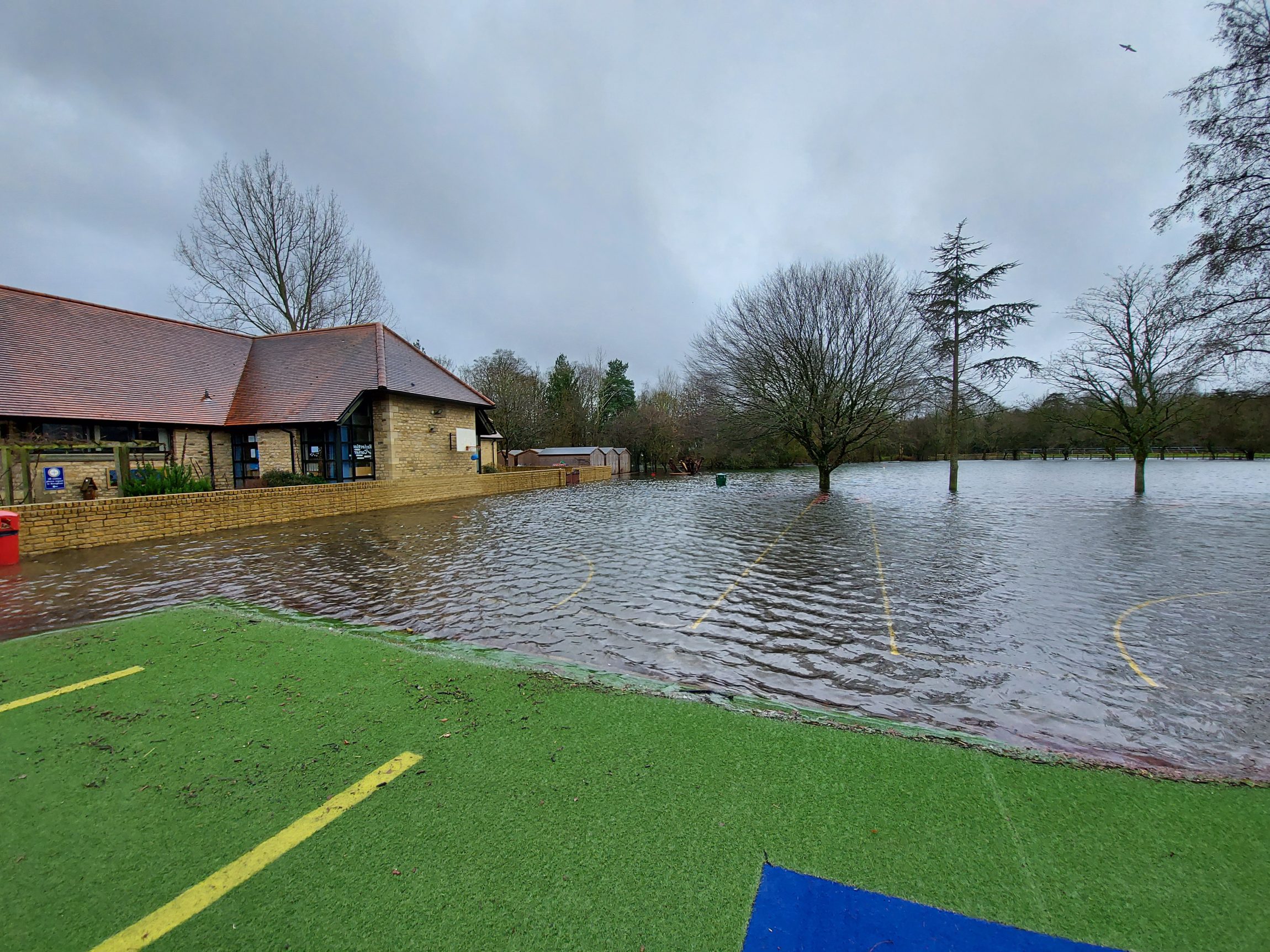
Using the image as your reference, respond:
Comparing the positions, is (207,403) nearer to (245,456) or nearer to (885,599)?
(245,456)

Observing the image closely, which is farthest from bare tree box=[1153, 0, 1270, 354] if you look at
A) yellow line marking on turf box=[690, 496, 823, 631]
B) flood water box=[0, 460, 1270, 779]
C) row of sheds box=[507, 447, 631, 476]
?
row of sheds box=[507, 447, 631, 476]

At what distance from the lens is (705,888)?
6.93 feet

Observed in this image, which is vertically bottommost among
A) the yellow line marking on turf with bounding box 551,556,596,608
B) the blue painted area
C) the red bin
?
the yellow line marking on turf with bounding box 551,556,596,608

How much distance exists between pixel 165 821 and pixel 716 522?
43.5ft

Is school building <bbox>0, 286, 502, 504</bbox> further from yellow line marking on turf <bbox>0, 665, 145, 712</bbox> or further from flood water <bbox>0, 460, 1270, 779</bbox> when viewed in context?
yellow line marking on turf <bbox>0, 665, 145, 712</bbox>

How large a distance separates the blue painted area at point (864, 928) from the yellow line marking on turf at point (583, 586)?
4.83 meters

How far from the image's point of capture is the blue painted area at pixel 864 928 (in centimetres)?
186

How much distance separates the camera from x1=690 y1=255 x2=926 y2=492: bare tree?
21625 millimetres

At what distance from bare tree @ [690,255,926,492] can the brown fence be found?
14700 mm

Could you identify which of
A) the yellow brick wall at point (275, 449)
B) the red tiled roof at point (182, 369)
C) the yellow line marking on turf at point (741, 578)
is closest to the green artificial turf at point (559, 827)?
the yellow line marking on turf at point (741, 578)

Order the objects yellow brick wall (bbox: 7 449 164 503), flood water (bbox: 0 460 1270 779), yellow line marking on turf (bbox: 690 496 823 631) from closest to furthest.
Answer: flood water (bbox: 0 460 1270 779) → yellow line marking on turf (bbox: 690 496 823 631) → yellow brick wall (bbox: 7 449 164 503)

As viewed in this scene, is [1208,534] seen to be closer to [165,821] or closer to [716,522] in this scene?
[716,522]

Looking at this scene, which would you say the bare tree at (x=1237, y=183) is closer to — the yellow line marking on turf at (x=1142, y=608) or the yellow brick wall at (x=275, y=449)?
the yellow line marking on turf at (x=1142, y=608)

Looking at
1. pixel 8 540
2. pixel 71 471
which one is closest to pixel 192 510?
pixel 8 540
